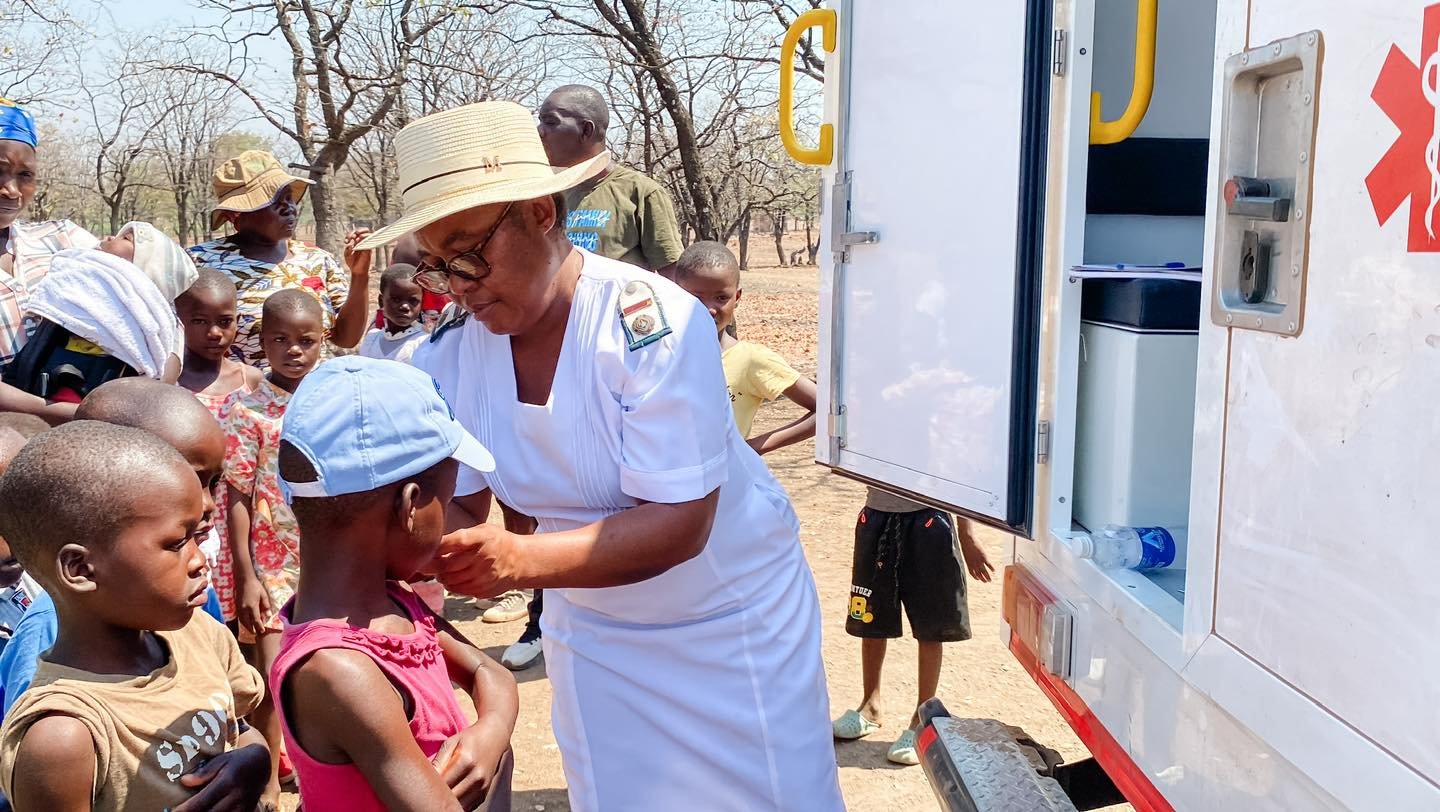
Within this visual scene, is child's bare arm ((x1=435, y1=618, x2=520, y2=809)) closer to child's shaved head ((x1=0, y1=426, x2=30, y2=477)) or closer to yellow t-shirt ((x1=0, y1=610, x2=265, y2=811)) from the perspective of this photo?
yellow t-shirt ((x1=0, y1=610, x2=265, y2=811))

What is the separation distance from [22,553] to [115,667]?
0.71 feet

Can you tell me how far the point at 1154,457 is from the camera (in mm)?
1991

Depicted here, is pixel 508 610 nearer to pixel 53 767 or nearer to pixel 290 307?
pixel 290 307

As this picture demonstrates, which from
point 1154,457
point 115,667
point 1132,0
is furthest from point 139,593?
point 1132,0

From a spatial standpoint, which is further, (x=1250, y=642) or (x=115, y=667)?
(x=115, y=667)

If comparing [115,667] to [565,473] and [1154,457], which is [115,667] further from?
[1154,457]

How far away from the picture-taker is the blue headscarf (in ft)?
10.9

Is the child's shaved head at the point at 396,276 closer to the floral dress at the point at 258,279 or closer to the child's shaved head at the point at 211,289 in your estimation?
the floral dress at the point at 258,279

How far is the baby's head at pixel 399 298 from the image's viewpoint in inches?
181

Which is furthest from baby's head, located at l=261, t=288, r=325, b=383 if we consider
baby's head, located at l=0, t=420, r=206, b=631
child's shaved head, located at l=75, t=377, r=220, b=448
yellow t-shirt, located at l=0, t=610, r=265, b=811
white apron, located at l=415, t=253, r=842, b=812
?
baby's head, located at l=0, t=420, r=206, b=631

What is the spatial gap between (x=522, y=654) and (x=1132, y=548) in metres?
2.97

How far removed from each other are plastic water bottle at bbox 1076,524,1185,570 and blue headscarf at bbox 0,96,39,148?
3.22 m

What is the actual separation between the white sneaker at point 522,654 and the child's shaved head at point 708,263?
162cm

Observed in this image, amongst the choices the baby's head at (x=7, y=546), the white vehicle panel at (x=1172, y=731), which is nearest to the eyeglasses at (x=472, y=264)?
the baby's head at (x=7, y=546)
